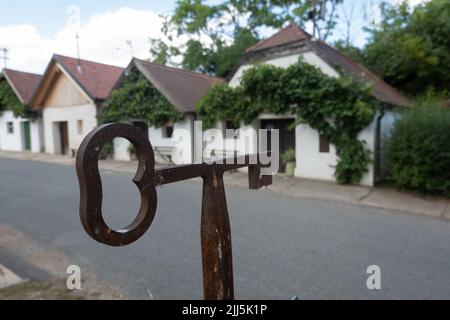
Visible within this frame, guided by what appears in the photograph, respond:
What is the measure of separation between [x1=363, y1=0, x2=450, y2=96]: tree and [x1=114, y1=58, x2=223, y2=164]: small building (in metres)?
8.63

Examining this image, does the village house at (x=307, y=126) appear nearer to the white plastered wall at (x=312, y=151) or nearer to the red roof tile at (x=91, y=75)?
the white plastered wall at (x=312, y=151)

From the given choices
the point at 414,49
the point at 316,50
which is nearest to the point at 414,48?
the point at 414,49

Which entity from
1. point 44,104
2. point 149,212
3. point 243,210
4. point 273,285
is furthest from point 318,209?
point 44,104

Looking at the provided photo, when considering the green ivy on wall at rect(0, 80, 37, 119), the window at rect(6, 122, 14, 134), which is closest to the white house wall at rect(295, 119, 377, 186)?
the green ivy on wall at rect(0, 80, 37, 119)

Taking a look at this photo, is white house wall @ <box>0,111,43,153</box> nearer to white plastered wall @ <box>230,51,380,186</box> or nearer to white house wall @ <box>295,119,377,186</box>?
white plastered wall @ <box>230,51,380,186</box>

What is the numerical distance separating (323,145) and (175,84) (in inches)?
317

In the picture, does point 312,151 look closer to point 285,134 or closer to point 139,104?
point 285,134

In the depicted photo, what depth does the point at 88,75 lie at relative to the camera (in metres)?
17.6

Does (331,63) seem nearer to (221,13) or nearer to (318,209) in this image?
(318,209)

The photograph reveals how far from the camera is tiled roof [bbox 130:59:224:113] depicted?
1266 centimetres

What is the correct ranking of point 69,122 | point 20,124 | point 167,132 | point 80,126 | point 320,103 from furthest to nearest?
point 20,124 < point 69,122 < point 80,126 < point 167,132 < point 320,103

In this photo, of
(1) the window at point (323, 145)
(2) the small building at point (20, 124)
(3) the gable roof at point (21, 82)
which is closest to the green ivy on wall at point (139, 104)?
(1) the window at point (323, 145)

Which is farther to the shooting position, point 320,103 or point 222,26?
point 222,26

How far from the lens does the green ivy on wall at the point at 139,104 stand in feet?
42.0
